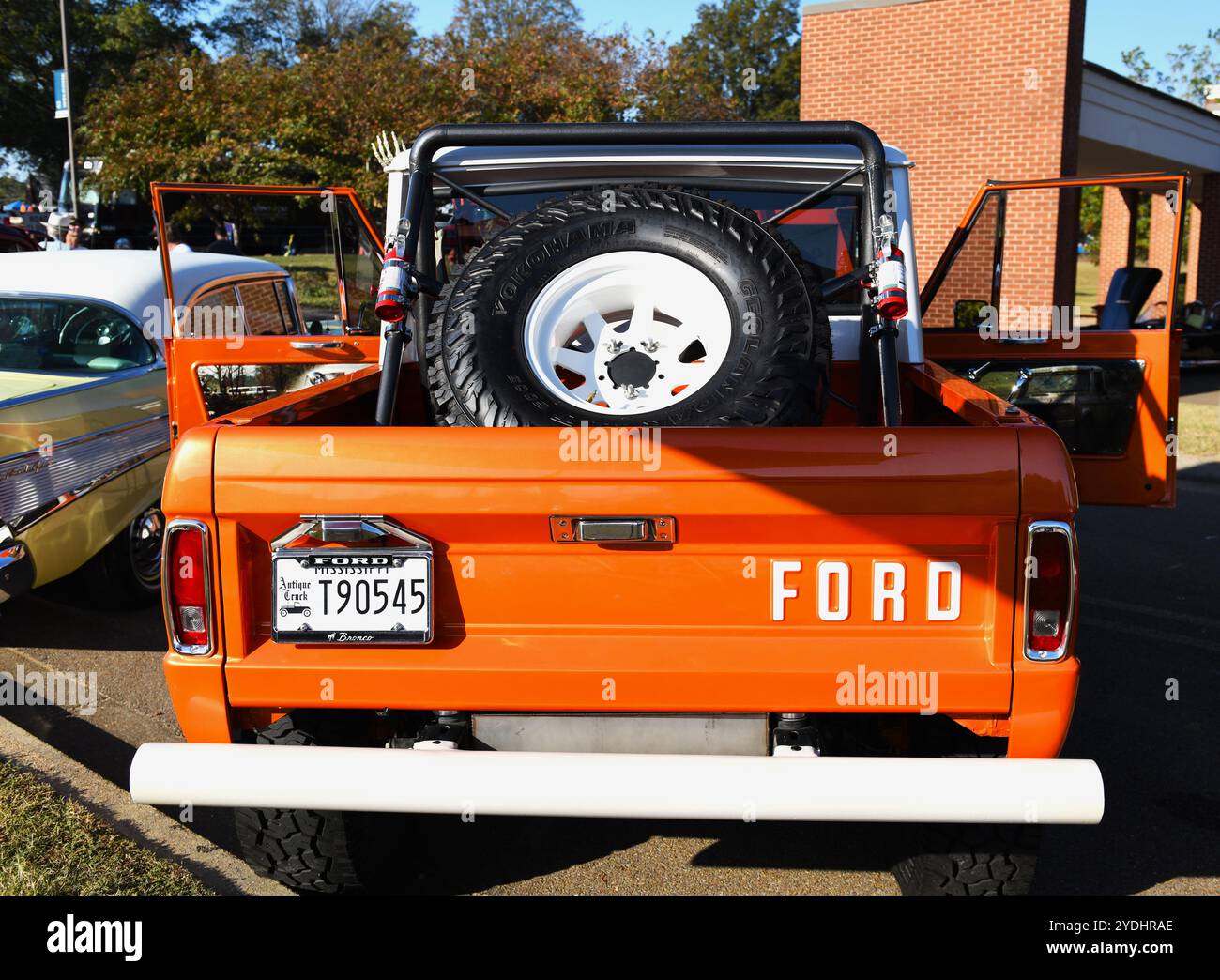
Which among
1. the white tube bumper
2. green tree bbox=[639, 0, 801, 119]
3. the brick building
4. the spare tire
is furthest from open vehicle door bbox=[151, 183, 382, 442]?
green tree bbox=[639, 0, 801, 119]

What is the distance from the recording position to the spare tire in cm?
302

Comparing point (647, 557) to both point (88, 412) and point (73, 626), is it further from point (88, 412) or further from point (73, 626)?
point (73, 626)

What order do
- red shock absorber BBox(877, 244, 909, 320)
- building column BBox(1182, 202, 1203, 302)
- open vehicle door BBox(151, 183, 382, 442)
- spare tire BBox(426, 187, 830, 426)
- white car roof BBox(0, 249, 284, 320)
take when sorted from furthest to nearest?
building column BBox(1182, 202, 1203, 302), white car roof BBox(0, 249, 284, 320), open vehicle door BBox(151, 183, 382, 442), red shock absorber BBox(877, 244, 909, 320), spare tire BBox(426, 187, 830, 426)

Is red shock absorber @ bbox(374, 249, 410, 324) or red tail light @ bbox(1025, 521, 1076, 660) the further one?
red shock absorber @ bbox(374, 249, 410, 324)

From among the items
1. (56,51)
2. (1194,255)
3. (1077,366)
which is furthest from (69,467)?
(56,51)

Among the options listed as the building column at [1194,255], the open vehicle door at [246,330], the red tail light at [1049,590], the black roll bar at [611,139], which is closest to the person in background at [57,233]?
the open vehicle door at [246,330]

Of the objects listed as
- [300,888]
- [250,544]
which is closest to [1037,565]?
[250,544]

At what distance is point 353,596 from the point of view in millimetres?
2688

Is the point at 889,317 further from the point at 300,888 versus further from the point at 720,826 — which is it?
the point at 300,888

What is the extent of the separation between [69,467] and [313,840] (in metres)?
2.82

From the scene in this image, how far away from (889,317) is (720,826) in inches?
70.0

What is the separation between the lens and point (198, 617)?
8.96 ft

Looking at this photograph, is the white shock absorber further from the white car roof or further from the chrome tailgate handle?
the white car roof

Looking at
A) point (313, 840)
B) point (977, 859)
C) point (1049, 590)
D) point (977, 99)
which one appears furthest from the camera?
point (977, 99)
